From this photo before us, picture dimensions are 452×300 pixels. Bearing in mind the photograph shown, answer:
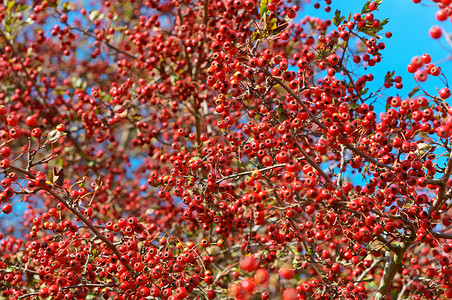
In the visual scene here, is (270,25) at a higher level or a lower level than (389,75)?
lower

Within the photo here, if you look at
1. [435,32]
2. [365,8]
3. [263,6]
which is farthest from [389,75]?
[263,6]

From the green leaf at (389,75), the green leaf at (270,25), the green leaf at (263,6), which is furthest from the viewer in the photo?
the green leaf at (389,75)

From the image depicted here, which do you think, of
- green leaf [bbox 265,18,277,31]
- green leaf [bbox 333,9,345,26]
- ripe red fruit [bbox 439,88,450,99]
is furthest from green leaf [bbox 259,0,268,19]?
ripe red fruit [bbox 439,88,450,99]

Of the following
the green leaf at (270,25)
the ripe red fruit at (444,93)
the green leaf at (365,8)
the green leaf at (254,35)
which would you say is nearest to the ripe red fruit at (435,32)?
the ripe red fruit at (444,93)

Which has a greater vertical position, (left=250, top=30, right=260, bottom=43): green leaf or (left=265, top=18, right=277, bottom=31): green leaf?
(left=265, top=18, right=277, bottom=31): green leaf

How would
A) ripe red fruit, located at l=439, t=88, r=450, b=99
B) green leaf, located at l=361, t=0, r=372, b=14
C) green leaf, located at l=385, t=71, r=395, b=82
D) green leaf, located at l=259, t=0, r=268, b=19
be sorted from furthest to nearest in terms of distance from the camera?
green leaf, located at l=385, t=71, r=395, b=82 → green leaf, located at l=361, t=0, r=372, b=14 → green leaf, located at l=259, t=0, r=268, b=19 → ripe red fruit, located at l=439, t=88, r=450, b=99

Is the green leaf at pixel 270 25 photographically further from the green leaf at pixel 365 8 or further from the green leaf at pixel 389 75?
the green leaf at pixel 389 75

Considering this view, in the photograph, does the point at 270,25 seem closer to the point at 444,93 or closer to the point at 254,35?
the point at 254,35

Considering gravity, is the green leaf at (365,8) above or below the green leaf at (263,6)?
above

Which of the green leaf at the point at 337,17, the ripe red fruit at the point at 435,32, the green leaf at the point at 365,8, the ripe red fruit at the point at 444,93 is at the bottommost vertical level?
the ripe red fruit at the point at 444,93

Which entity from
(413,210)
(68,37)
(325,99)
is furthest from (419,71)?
(68,37)

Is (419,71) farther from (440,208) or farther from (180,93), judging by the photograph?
(180,93)

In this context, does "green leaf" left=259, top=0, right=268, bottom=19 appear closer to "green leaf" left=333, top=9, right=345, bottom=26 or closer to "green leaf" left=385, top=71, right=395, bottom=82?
"green leaf" left=333, top=9, right=345, bottom=26

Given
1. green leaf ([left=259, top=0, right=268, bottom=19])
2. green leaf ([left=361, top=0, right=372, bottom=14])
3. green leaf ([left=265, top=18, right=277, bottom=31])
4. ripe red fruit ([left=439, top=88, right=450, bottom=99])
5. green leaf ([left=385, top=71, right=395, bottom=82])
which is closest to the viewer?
ripe red fruit ([left=439, top=88, right=450, bottom=99])
